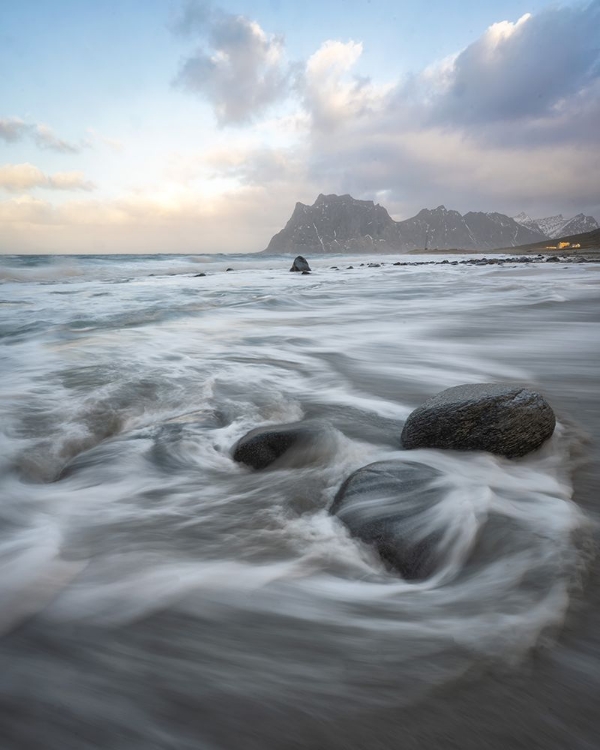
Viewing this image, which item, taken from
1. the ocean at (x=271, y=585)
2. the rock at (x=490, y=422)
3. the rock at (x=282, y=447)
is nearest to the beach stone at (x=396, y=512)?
the ocean at (x=271, y=585)

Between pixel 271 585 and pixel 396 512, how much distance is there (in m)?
0.62

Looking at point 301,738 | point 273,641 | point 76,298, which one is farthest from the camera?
point 76,298

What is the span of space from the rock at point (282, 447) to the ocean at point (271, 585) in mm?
66

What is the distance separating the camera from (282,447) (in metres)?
2.65

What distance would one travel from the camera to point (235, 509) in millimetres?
2137

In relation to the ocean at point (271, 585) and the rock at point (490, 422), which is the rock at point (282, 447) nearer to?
the ocean at point (271, 585)

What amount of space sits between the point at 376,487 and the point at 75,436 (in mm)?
2145

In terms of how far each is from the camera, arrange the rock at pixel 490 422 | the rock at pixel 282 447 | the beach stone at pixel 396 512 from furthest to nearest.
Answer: the rock at pixel 282 447 → the rock at pixel 490 422 → the beach stone at pixel 396 512

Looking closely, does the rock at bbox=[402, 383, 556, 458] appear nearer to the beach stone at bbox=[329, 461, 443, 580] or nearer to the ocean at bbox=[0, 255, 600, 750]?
the ocean at bbox=[0, 255, 600, 750]

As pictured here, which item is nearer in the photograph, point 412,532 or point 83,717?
point 83,717

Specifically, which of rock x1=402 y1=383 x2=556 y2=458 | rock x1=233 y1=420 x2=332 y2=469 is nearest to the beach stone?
rock x1=402 y1=383 x2=556 y2=458

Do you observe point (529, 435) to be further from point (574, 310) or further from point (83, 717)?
point (574, 310)

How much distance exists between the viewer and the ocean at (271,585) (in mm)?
1001

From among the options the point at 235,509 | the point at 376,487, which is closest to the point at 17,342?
the point at 235,509
